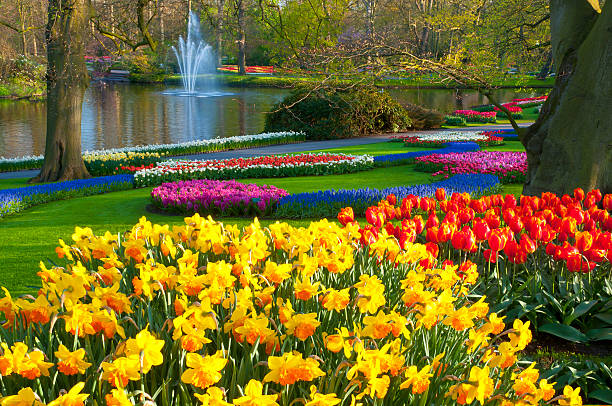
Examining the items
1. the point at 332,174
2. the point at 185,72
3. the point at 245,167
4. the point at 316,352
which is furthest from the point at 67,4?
the point at 185,72

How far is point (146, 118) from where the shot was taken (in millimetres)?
32750

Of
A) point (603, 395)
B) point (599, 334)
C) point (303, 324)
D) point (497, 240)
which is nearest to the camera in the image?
point (303, 324)

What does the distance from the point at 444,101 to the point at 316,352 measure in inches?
1842

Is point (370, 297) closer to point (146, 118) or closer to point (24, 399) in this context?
point (24, 399)

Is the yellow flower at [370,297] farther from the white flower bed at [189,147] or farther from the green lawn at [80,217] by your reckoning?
the white flower bed at [189,147]

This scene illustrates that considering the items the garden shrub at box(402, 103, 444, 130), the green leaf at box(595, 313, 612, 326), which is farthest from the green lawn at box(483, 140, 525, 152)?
the green leaf at box(595, 313, 612, 326)

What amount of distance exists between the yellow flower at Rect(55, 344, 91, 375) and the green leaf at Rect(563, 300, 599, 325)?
132 inches

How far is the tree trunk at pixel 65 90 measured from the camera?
1301cm

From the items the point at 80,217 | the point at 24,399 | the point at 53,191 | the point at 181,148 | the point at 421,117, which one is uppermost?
the point at 421,117

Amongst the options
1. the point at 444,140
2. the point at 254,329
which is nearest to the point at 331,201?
the point at 254,329

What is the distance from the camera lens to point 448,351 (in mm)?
2500

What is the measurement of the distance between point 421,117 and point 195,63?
3983 cm

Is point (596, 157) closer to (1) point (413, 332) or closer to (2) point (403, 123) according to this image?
(1) point (413, 332)

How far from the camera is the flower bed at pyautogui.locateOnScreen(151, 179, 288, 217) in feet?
29.5
